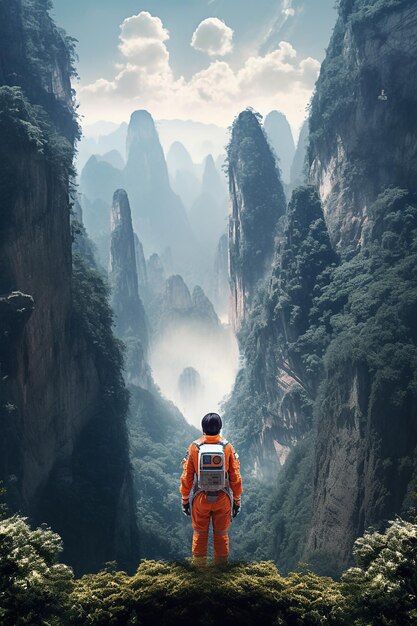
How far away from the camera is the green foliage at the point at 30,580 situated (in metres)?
6.71

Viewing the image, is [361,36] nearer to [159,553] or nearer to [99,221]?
[159,553]

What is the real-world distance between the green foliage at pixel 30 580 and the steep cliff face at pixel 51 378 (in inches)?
448

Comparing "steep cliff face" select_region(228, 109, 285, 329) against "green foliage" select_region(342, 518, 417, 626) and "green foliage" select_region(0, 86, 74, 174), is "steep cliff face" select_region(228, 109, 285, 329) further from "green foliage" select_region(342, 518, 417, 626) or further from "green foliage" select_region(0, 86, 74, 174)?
"green foliage" select_region(342, 518, 417, 626)

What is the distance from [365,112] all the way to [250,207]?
20639 millimetres

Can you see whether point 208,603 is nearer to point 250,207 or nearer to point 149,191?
point 250,207

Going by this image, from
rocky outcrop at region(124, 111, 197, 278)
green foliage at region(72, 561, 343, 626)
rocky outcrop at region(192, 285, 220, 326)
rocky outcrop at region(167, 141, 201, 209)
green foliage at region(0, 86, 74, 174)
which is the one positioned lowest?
green foliage at region(72, 561, 343, 626)

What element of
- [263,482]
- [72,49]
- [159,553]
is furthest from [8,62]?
[263,482]

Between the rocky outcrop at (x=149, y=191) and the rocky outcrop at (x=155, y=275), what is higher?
the rocky outcrop at (x=149, y=191)

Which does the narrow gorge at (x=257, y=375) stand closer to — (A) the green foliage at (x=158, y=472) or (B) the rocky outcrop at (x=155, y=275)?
(A) the green foliage at (x=158, y=472)

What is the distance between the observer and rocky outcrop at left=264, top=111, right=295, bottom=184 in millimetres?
145875

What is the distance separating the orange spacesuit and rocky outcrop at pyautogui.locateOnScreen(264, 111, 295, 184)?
5621 inches

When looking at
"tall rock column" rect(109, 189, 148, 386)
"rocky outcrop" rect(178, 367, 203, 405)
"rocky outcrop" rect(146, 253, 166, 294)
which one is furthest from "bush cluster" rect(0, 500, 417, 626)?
"rocky outcrop" rect(146, 253, 166, 294)

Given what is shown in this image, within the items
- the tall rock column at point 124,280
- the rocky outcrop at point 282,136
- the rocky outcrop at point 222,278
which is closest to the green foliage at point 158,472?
the tall rock column at point 124,280

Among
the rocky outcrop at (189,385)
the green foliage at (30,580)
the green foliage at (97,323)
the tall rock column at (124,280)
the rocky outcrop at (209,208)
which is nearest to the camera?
the green foliage at (30,580)
